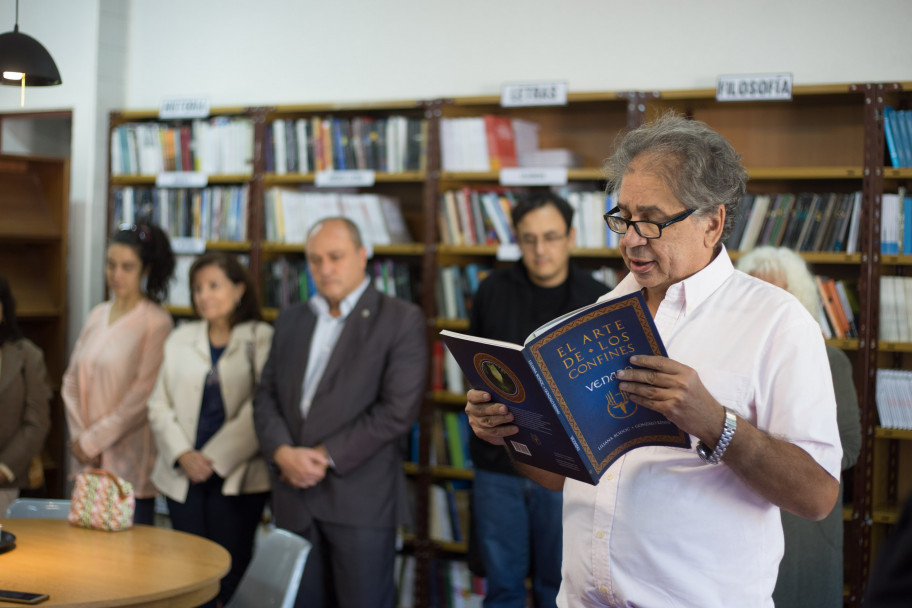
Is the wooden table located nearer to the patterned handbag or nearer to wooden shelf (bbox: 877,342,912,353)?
the patterned handbag

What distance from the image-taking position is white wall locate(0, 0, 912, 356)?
3828 mm

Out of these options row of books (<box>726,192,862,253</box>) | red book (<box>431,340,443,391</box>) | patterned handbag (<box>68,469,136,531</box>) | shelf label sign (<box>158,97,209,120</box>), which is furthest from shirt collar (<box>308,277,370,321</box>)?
shelf label sign (<box>158,97,209,120</box>)

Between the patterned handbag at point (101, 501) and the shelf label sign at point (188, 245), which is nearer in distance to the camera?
the patterned handbag at point (101, 501)

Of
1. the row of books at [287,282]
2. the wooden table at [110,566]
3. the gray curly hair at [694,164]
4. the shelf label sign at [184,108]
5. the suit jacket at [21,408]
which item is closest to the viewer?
the gray curly hair at [694,164]

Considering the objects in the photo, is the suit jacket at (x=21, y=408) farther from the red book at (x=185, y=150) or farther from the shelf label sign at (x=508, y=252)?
the shelf label sign at (x=508, y=252)

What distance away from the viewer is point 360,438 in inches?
128

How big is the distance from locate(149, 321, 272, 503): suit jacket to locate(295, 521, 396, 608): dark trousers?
0.44 metres

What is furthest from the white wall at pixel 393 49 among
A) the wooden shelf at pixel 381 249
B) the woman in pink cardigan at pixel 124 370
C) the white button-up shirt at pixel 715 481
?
the white button-up shirt at pixel 715 481

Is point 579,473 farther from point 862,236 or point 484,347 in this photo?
point 862,236

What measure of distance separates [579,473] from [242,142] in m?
3.67

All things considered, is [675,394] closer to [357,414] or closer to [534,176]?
[357,414]

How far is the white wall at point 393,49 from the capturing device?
3828 mm

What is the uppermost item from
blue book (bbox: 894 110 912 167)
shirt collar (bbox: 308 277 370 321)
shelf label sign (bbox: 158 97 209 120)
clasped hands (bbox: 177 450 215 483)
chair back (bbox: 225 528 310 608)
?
shelf label sign (bbox: 158 97 209 120)

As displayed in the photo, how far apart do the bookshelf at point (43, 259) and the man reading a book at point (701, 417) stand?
4150mm
